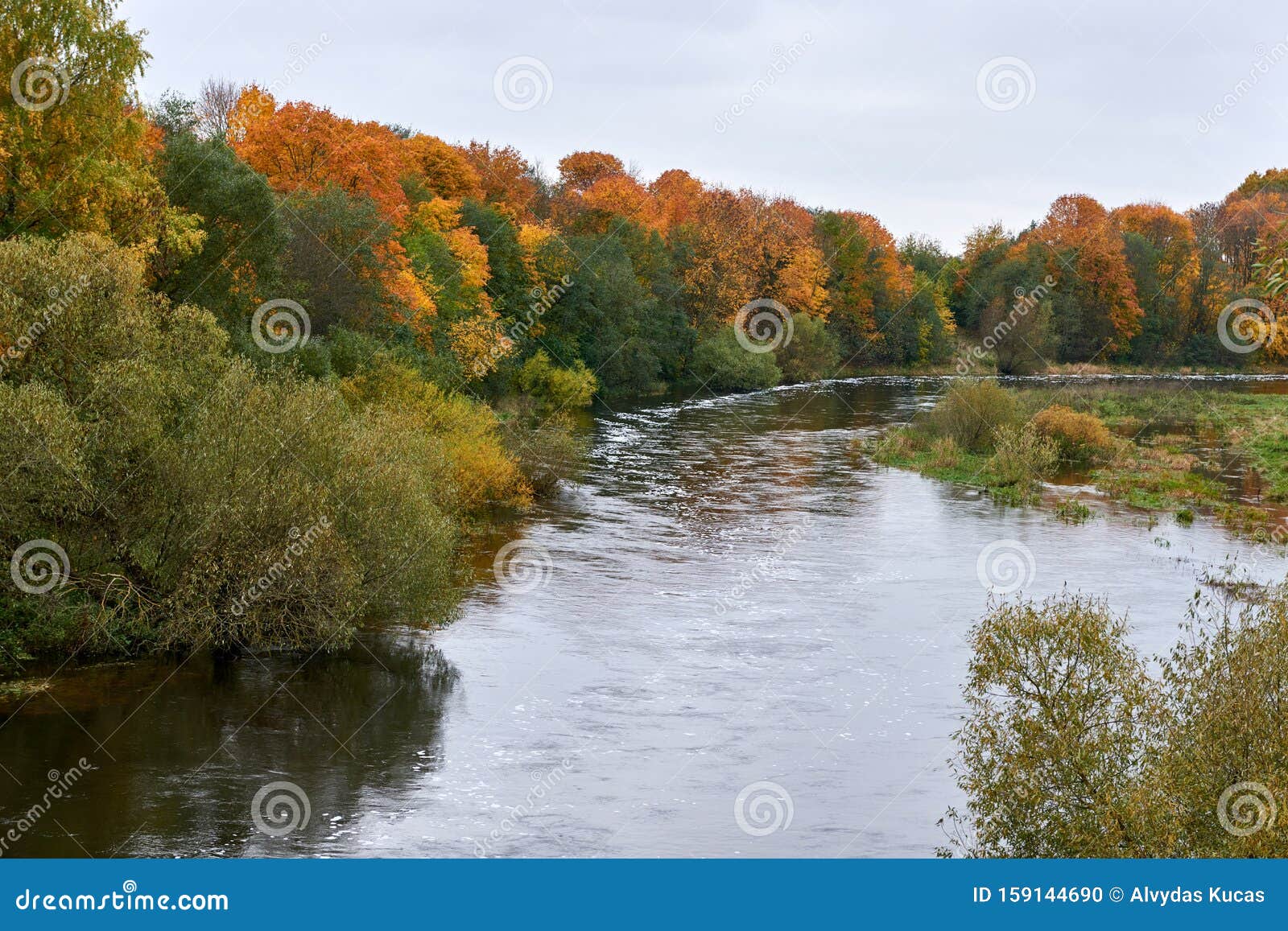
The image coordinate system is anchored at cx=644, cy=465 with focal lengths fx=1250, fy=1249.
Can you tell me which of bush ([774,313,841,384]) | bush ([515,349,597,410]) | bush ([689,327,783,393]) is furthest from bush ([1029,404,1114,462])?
bush ([774,313,841,384])

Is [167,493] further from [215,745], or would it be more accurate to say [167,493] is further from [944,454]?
[944,454]

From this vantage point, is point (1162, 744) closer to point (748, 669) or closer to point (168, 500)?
point (748, 669)

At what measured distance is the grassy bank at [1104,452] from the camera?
149 feet

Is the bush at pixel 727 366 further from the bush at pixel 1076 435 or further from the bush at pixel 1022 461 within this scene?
the bush at pixel 1022 461

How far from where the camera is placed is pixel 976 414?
55.6 metres

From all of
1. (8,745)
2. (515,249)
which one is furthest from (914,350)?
(8,745)

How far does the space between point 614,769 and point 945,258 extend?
429 ft

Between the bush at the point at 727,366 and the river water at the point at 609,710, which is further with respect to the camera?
the bush at the point at 727,366

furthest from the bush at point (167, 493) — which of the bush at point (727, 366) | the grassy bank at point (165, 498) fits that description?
the bush at point (727, 366)

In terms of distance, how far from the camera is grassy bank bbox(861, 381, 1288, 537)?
45.3 m

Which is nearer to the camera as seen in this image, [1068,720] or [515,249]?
[1068,720]

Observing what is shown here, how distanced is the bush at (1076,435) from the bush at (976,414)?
1.43 meters

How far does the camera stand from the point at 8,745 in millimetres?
19969

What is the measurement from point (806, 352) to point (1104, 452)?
45.6 m
